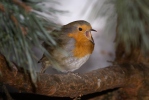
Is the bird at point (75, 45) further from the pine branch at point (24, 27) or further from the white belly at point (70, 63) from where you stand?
the pine branch at point (24, 27)

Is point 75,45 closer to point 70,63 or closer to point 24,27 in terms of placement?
point 70,63

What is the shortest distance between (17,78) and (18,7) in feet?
0.88

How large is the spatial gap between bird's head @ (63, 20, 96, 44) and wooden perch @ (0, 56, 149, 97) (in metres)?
0.16

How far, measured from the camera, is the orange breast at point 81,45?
119 cm

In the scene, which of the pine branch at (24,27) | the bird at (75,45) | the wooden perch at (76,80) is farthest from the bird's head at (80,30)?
the pine branch at (24,27)

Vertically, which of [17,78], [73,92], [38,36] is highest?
[38,36]

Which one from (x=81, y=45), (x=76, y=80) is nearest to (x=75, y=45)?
(x=81, y=45)

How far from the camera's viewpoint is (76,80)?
99cm

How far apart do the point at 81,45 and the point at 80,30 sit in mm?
80

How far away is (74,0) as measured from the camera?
5.37ft

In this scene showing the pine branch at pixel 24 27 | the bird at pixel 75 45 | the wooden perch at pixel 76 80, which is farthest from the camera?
the bird at pixel 75 45

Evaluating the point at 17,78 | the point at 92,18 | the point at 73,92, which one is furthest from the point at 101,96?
the point at 92,18

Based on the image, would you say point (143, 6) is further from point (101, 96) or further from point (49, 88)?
point (101, 96)

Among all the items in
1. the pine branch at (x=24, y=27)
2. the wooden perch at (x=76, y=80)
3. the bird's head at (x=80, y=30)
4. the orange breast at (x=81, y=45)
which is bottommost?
the wooden perch at (x=76, y=80)
